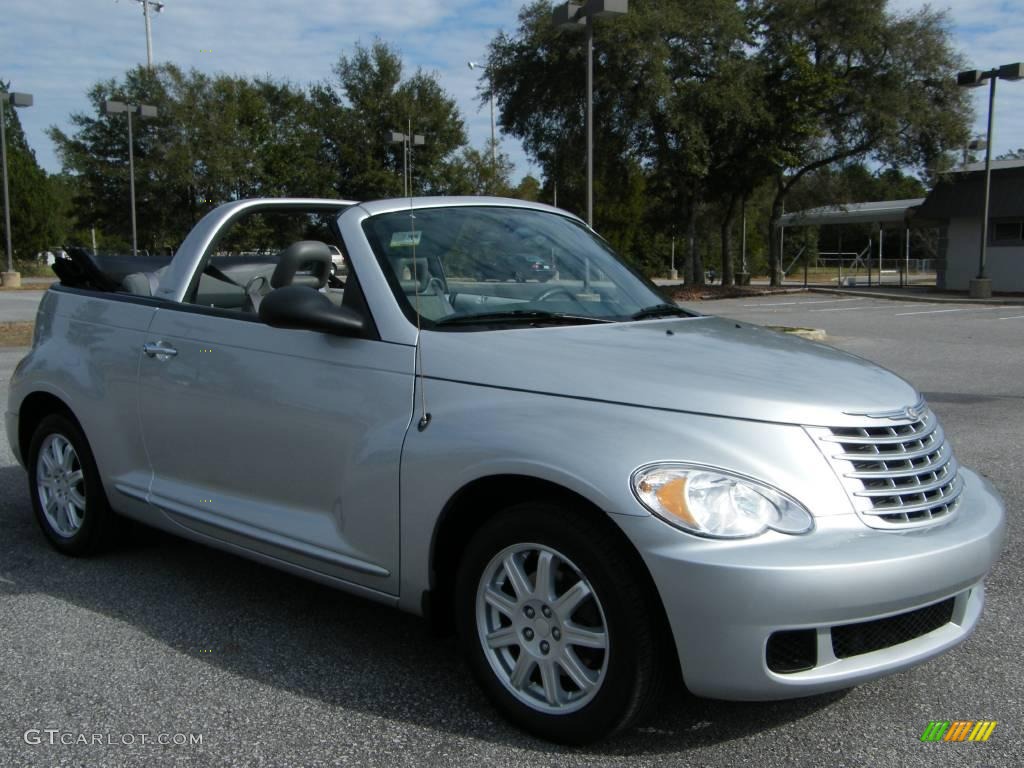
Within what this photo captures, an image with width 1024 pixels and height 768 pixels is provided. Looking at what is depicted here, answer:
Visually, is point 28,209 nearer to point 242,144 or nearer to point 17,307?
point 242,144

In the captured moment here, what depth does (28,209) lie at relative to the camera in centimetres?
5412

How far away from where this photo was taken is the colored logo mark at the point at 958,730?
3.06 meters

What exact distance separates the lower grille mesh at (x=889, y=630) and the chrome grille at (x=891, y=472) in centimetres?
26

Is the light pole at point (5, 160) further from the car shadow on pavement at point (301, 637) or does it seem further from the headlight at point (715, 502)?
the headlight at point (715, 502)

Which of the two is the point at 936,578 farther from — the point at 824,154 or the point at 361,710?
the point at 824,154

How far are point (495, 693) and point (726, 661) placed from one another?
79 cm

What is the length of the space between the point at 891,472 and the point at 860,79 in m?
34.7

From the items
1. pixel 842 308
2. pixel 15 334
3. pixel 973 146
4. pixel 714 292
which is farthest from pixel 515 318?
pixel 973 146

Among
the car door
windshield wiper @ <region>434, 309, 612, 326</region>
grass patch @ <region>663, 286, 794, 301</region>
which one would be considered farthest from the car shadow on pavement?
grass patch @ <region>663, 286, 794, 301</region>

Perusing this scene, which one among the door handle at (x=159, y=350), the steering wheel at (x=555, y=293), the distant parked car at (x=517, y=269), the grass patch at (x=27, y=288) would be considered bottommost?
the grass patch at (x=27, y=288)

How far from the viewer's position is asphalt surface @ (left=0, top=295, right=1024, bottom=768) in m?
2.97

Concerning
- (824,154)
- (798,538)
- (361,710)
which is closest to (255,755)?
(361,710)

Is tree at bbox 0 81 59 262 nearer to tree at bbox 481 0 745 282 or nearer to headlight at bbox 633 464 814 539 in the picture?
tree at bbox 481 0 745 282

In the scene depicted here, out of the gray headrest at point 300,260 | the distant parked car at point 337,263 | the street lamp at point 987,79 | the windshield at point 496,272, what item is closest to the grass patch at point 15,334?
the gray headrest at point 300,260
